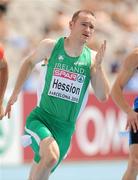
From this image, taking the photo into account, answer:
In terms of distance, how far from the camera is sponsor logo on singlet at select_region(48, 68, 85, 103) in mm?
7160

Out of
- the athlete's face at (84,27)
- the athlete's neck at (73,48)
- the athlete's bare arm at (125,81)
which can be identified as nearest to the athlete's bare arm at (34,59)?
the athlete's neck at (73,48)

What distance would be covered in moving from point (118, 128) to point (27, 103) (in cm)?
187

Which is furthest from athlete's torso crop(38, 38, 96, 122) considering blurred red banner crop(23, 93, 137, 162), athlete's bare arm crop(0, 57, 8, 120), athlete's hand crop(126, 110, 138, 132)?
blurred red banner crop(23, 93, 137, 162)

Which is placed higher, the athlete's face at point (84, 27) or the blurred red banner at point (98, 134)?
the athlete's face at point (84, 27)

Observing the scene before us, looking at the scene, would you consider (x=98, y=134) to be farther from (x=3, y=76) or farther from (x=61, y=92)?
(x=3, y=76)

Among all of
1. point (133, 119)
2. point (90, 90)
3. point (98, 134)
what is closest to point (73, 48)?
point (133, 119)

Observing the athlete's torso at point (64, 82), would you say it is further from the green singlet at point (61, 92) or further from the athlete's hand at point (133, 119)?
the athlete's hand at point (133, 119)

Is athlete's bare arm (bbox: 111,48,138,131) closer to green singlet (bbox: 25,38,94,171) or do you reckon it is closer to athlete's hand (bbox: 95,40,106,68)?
athlete's hand (bbox: 95,40,106,68)

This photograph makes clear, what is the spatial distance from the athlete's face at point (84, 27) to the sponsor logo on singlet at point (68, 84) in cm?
37

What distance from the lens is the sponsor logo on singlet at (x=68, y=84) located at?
7160 millimetres

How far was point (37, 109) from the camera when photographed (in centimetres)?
727

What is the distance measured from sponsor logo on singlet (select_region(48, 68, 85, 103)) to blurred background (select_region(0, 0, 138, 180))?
285 centimetres

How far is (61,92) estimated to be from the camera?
718cm

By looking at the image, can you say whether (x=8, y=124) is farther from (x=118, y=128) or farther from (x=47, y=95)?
(x=47, y=95)
